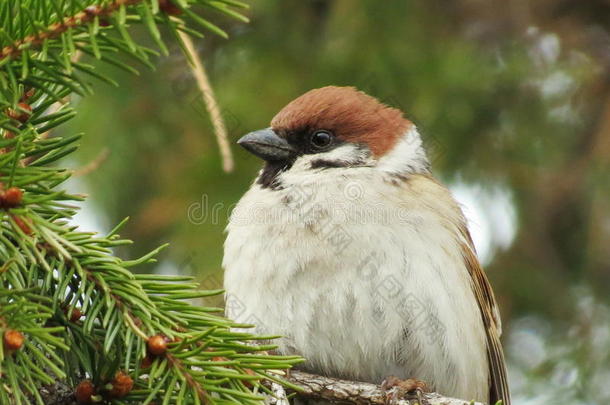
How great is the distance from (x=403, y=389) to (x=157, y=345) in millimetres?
1425

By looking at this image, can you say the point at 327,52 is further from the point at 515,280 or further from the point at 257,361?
the point at 257,361

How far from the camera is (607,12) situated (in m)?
5.10

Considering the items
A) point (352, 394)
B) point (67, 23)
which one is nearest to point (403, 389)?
point (352, 394)

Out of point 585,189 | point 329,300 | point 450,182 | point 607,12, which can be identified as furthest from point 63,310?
point 607,12

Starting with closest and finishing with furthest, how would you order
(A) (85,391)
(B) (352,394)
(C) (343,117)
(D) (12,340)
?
(D) (12,340), (A) (85,391), (B) (352,394), (C) (343,117)

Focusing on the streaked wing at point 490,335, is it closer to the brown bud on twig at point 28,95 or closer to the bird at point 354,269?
the bird at point 354,269

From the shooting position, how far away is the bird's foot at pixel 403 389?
2914 millimetres

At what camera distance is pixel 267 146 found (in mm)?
3934

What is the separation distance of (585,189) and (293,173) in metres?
2.12

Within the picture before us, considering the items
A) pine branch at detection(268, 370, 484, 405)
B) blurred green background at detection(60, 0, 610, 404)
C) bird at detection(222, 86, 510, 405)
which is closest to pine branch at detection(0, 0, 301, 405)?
pine branch at detection(268, 370, 484, 405)

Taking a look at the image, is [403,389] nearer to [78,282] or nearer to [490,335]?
[490,335]

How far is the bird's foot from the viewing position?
2.91 meters

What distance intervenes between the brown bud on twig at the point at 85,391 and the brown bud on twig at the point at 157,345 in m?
0.22

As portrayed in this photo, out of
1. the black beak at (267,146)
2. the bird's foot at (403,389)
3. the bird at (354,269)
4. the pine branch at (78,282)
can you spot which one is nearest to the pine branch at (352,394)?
the bird's foot at (403,389)
